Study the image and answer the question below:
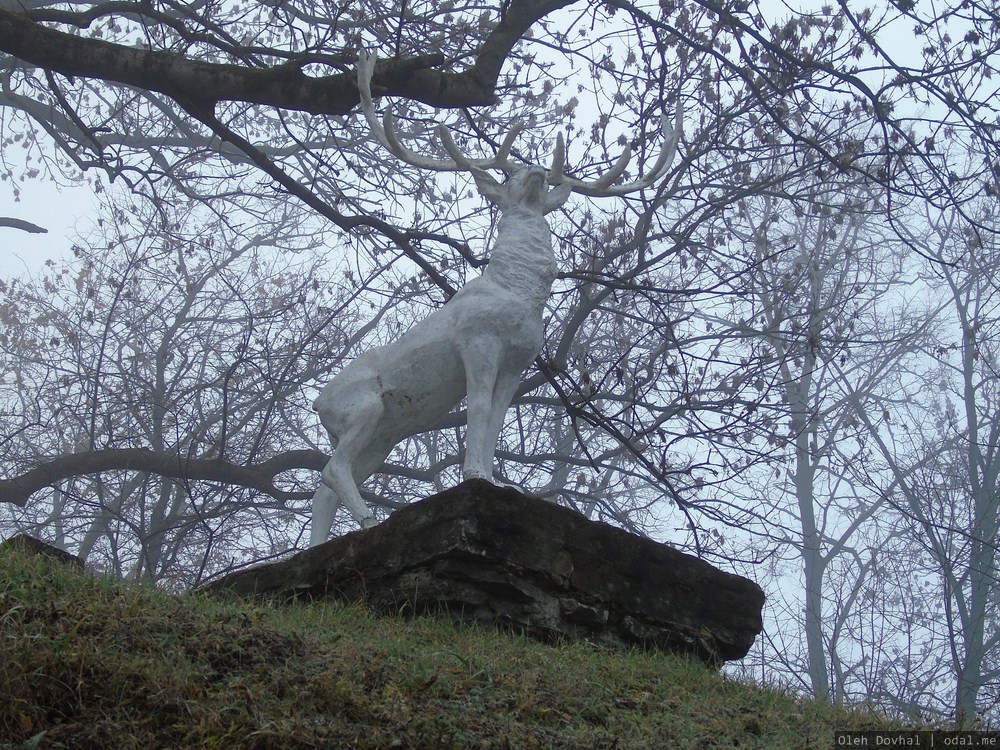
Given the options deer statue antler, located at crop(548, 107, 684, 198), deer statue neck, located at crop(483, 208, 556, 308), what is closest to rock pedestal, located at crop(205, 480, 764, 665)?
deer statue neck, located at crop(483, 208, 556, 308)

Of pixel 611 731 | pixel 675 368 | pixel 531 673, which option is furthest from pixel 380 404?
pixel 675 368

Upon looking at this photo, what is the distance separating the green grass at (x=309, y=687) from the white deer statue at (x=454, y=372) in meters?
1.17

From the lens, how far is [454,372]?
20.9ft

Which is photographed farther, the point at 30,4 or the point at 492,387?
the point at 30,4

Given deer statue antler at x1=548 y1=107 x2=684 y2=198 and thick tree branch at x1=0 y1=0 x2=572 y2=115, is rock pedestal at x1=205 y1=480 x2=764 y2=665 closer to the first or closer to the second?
deer statue antler at x1=548 y1=107 x2=684 y2=198

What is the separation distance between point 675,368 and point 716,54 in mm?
2550

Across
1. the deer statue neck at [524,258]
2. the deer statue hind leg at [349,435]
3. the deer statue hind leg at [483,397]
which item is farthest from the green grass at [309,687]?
the deer statue neck at [524,258]

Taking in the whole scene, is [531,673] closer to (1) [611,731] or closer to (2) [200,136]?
(1) [611,731]

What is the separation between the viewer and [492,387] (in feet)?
20.6

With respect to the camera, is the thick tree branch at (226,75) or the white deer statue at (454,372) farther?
the thick tree branch at (226,75)

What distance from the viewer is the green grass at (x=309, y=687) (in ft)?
11.9

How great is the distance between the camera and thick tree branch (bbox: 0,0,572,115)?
7.62m

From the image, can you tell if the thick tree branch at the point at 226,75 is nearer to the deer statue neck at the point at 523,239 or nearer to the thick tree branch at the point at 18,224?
the deer statue neck at the point at 523,239

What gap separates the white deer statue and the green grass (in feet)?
3.84
